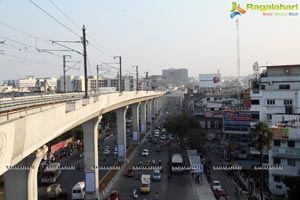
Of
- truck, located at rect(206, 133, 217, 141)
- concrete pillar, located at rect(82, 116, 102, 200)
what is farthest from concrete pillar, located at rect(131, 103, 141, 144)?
concrete pillar, located at rect(82, 116, 102, 200)

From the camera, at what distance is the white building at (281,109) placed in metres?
26.8

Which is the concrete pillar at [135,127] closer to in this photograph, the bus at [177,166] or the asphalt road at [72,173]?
the asphalt road at [72,173]

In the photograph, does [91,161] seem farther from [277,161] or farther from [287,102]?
[287,102]

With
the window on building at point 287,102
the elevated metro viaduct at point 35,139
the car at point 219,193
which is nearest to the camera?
the elevated metro viaduct at point 35,139

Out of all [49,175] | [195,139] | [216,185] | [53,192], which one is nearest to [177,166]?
[216,185]

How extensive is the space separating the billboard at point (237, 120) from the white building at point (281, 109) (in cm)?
148

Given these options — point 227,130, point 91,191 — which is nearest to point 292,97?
point 227,130

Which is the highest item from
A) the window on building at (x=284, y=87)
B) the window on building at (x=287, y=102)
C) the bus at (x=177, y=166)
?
the window on building at (x=284, y=87)

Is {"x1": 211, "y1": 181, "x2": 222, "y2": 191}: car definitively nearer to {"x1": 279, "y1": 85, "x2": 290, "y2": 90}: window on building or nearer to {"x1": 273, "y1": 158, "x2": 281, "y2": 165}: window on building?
{"x1": 273, "y1": 158, "x2": 281, "y2": 165}: window on building

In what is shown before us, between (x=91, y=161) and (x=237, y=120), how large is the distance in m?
20.7

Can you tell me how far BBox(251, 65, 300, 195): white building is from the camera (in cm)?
2675

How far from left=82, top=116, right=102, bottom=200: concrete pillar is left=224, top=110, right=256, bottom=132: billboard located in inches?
781

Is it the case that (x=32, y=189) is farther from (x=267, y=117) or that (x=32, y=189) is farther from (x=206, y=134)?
(x=206, y=134)

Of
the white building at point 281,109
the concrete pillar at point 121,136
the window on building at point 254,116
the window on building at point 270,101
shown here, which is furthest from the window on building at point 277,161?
the concrete pillar at point 121,136
